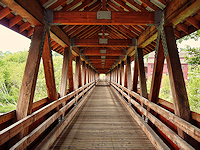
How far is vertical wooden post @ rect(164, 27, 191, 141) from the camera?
2133mm

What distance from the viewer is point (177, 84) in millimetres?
2303

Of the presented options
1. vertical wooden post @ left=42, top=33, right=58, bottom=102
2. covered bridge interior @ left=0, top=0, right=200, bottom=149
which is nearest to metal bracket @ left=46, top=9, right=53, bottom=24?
covered bridge interior @ left=0, top=0, right=200, bottom=149

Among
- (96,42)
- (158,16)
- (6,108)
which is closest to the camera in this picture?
(158,16)

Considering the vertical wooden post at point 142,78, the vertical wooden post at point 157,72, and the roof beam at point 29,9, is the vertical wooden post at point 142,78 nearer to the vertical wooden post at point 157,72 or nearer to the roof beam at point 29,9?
Answer: the vertical wooden post at point 157,72

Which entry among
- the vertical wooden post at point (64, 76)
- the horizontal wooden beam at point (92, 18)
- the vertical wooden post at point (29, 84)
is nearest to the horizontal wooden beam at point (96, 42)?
the vertical wooden post at point (64, 76)

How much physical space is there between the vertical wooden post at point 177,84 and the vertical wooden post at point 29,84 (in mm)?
2521

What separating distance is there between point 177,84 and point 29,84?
2.65 meters

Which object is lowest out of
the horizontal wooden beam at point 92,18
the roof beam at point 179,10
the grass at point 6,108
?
the grass at point 6,108

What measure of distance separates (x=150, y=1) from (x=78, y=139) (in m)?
3.41

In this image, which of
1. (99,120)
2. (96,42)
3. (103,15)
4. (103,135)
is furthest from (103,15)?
(99,120)

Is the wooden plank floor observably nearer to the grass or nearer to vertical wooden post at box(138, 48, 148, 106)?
vertical wooden post at box(138, 48, 148, 106)

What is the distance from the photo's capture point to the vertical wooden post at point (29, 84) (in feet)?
7.14

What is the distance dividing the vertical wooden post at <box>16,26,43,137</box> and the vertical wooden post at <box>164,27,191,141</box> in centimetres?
252

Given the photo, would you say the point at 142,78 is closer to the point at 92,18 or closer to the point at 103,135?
the point at 103,135
